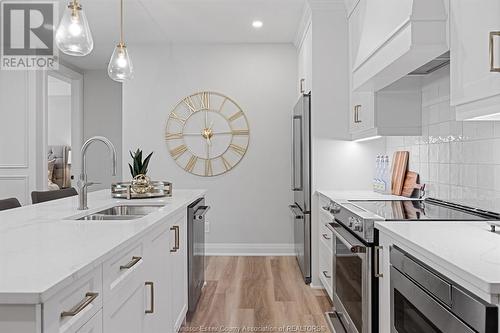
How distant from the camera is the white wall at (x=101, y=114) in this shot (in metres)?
6.64

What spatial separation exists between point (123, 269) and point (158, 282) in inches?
25.3

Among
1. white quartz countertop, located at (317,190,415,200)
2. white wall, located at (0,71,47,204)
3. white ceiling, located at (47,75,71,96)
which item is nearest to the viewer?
white quartz countertop, located at (317,190,415,200)

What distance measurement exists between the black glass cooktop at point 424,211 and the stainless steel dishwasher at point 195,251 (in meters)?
1.14

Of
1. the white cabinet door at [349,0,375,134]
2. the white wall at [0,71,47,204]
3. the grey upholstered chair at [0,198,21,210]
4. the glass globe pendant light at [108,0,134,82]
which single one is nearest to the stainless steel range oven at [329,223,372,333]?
the white cabinet door at [349,0,375,134]

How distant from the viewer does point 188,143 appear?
5352 millimetres

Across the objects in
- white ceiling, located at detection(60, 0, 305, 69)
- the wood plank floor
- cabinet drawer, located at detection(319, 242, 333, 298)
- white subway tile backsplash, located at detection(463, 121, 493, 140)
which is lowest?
the wood plank floor

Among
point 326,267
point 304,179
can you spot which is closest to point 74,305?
point 326,267

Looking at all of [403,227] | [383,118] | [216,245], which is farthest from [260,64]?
[403,227]

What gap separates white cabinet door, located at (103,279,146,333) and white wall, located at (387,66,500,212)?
5.57ft

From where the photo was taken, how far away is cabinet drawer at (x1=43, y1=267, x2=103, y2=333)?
1003mm

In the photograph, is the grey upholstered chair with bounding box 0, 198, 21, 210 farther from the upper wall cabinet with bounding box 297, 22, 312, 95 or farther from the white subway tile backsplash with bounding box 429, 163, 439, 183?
the white subway tile backsplash with bounding box 429, 163, 439, 183

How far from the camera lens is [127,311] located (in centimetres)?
163

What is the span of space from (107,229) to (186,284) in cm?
140

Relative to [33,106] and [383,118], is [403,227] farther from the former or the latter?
[33,106]
